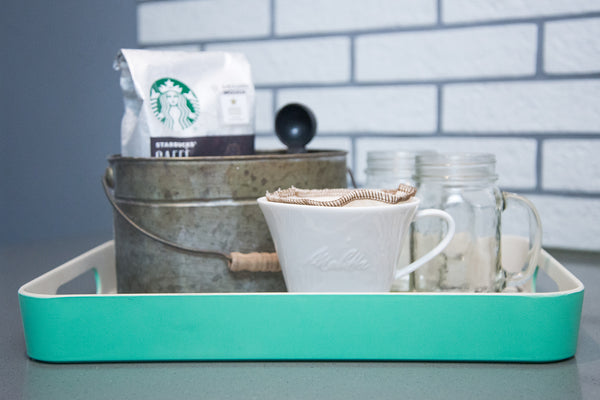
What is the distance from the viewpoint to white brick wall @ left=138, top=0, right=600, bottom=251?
0.97 m

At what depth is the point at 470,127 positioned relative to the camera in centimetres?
105

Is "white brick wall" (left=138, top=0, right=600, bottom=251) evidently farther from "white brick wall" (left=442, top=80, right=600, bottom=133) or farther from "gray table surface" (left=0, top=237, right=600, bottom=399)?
"gray table surface" (left=0, top=237, right=600, bottom=399)

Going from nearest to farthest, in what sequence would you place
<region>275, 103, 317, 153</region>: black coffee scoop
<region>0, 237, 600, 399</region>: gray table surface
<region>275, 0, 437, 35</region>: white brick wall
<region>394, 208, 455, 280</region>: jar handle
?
<region>0, 237, 600, 399</region>: gray table surface, <region>394, 208, 455, 280</region>: jar handle, <region>275, 103, 317, 153</region>: black coffee scoop, <region>275, 0, 437, 35</region>: white brick wall

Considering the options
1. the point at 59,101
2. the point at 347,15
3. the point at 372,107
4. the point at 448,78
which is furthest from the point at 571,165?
the point at 59,101

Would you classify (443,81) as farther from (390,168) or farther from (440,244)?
(440,244)

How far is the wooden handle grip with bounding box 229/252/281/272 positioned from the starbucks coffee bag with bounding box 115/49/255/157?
0.13 metres

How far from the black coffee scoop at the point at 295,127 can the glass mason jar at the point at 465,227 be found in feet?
0.46

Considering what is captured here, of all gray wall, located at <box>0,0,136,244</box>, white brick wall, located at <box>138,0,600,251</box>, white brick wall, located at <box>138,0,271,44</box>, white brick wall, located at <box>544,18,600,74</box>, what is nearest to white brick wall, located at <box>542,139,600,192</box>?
white brick wall, located at <box>138,0,600,251</box>

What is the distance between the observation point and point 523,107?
101 centimetres

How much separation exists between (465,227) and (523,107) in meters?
0.45

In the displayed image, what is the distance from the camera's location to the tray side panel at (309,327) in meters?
0.47

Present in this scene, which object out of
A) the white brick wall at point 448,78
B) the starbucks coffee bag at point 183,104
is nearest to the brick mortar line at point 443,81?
the white brick wall at point 448,78

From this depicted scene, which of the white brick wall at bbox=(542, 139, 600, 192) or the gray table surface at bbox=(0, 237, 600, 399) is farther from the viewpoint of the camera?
the white brick wall at bbox=(542, 139, 600, 192)

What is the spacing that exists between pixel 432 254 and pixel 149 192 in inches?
11.0
